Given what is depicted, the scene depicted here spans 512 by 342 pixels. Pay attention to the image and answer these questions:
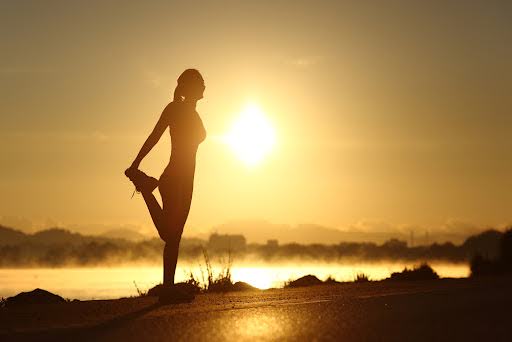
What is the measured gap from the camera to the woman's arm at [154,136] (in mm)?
11125

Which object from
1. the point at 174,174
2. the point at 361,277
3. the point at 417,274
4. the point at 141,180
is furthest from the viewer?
the point at 417,274

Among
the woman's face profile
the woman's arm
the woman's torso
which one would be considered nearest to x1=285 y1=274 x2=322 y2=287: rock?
the woman's torso

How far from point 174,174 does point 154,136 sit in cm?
59

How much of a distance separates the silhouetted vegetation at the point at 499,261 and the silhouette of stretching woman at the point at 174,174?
1365cm

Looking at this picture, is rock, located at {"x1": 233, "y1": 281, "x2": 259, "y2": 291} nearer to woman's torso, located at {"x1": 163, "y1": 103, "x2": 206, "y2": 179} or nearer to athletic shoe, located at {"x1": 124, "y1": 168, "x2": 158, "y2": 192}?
woman's torso, located at {"x1": 163, "y1": 103, "x2": 206, "y2": 179}

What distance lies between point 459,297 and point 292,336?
12.4ft

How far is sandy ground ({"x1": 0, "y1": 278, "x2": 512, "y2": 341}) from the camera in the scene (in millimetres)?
6969

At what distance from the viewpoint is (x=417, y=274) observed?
57.5ft

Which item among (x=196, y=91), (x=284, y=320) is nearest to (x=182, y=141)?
(x=196, y=91)

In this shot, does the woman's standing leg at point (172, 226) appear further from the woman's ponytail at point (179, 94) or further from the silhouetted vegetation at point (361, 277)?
the silhouetted vegetation at point (361, 277)

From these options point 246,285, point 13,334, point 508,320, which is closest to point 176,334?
point 13,334

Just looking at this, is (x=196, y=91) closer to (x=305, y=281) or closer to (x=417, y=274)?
(x=305, y=281)

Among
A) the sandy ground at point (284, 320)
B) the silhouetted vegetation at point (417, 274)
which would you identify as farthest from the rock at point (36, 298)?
the silhouetted vegetation at point (417, 274)

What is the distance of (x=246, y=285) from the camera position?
14320mm
